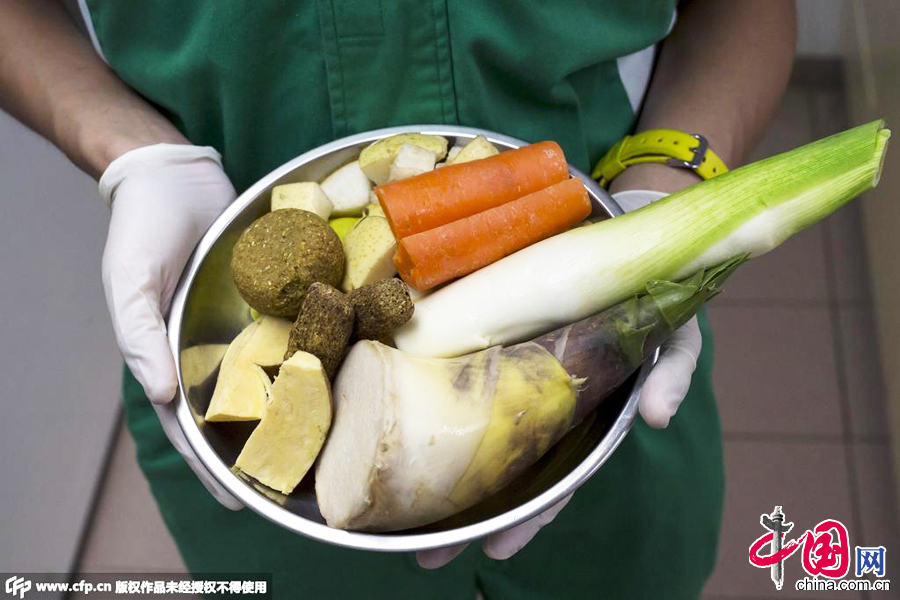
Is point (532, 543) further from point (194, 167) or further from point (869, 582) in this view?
point (869, 582)

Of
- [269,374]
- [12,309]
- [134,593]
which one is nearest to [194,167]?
[269,374]

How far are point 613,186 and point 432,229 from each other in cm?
31

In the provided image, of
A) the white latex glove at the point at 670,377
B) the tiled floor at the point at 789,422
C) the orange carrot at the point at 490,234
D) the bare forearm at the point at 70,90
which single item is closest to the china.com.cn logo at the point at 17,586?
the tiled floor at the point at 789,422

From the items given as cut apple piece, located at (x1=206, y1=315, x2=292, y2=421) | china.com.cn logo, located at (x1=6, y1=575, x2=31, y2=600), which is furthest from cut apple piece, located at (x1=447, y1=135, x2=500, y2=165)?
china.com.cn logo, located at (x1=6, y1=575, x2=31, y2=600)

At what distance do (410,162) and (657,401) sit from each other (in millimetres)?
340

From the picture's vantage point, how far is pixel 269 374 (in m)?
0.74

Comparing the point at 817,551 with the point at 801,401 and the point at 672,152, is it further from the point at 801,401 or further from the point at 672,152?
the point at 672,152

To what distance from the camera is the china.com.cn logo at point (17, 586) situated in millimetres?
1399

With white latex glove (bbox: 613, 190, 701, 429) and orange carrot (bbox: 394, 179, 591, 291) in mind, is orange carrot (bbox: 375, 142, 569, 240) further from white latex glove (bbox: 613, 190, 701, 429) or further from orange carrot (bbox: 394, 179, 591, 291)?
white latex glove (bbox: 613, 190, 701, 429)

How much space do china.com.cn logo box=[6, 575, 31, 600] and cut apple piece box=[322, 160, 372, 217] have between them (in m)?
1.06

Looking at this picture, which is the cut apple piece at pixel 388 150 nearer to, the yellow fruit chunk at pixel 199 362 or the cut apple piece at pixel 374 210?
the cut apple piece at pixel 374 210

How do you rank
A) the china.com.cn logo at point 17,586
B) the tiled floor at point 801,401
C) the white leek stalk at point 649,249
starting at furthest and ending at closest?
the tiled floor at point 801,401 → the china.com.cn logo at point 17,586 → the white leek stalk at point 649,249

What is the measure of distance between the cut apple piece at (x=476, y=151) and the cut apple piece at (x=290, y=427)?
10.8 inches

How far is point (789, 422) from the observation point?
1806mm
